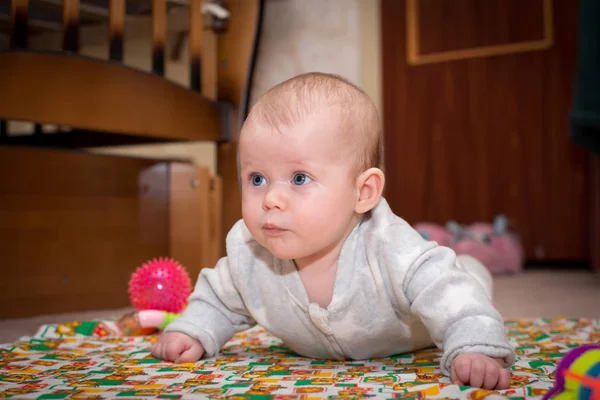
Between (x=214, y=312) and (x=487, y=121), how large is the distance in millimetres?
1901

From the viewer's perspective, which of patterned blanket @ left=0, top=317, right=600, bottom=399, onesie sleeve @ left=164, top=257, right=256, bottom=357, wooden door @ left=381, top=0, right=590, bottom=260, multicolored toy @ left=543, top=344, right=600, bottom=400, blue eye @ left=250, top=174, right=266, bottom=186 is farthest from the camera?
wooden door @ left=381, top=0, right=590, bottom=260

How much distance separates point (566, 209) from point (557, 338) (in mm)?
1558

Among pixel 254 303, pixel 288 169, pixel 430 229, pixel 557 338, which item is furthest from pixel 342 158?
pixel 430 229

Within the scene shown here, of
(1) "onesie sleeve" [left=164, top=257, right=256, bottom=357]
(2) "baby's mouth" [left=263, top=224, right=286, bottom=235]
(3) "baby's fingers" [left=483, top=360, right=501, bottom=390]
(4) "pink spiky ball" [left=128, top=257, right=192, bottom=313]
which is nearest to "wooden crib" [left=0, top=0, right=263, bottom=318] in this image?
(4) "pink spiky ball" [left=128, top=257, right=192, bottom=313]

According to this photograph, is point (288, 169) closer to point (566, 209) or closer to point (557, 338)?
point (557, 338)

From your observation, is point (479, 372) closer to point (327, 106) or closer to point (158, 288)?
point (327, 106)

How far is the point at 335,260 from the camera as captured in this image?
74 centimetres

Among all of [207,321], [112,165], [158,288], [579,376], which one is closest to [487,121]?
[112,165]

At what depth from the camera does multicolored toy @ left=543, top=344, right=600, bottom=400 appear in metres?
0.45

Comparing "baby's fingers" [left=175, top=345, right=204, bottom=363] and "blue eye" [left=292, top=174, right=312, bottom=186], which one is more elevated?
"blue eye" [left=292, top=174, right=312, bottom=186]

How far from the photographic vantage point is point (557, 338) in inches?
34.5

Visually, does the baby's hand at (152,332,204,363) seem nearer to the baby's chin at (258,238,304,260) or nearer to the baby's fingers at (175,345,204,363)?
the baby's fingers at (175,345,204,363)

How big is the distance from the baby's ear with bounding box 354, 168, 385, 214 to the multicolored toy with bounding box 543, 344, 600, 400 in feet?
0.94

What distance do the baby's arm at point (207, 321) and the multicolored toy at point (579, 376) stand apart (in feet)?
1.39
